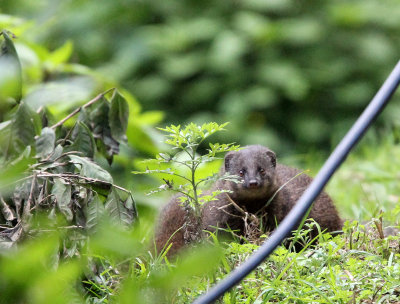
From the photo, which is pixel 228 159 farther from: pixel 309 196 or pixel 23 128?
pixel 309 196

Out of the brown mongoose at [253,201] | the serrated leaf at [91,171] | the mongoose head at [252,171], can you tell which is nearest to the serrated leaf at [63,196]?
the serrated leaf at [91,171]

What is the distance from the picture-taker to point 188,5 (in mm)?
8867

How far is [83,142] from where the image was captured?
2.93 meters

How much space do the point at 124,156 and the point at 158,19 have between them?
3.67m

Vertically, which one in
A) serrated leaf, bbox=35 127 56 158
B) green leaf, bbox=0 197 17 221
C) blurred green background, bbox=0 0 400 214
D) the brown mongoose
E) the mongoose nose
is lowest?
blurred green background, bbox=0 0 400 214

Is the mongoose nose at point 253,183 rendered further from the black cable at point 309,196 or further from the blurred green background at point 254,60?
the blurred green background at point 254,60

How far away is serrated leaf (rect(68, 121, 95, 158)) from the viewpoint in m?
2.93

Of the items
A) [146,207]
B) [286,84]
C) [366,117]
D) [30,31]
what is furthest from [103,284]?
[286,84]

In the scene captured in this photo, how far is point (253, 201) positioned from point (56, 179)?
1497 mm

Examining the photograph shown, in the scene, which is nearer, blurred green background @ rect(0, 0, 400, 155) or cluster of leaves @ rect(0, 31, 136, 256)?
cluster of leaves @ rect(0, 31, 136, 256)

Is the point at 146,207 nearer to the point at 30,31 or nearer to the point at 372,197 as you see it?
the point at 372,197

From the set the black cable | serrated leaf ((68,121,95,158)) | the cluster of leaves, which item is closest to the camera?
the black cable

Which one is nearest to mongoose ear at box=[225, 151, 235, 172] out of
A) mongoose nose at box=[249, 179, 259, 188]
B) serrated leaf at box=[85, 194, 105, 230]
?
mongoose nose at box=[249, 179, 259, 188]

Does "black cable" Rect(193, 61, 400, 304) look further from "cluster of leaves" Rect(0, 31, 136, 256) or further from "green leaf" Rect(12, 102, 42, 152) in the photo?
"green leaf" Rect(12, 102, 42, 152)
